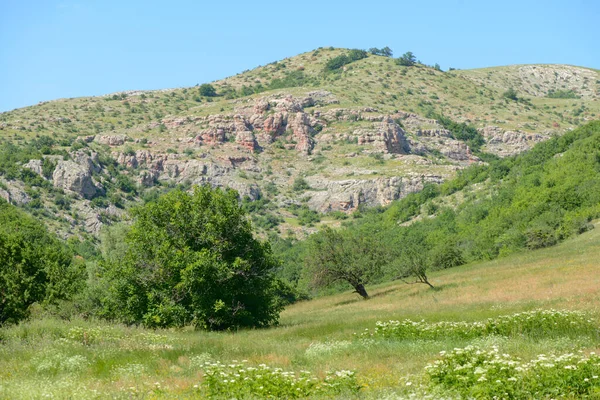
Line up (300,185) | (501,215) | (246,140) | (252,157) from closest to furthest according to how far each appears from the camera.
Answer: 1. (501,215)
2. (300,185)
3. (252,157)
4. (246,140)

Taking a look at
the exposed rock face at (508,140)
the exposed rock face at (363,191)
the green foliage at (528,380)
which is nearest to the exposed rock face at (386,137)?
the exposed rock face at (363,191)

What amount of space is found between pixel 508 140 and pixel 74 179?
13338cm

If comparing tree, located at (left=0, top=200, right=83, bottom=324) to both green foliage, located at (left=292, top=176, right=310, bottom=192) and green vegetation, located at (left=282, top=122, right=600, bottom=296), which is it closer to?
green vegetation, located at (left=282, top=122, right=600, bottom=296)

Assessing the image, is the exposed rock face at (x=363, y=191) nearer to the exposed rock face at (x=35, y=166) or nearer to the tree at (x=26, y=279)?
the exposed rock face at (x=35, y=166)

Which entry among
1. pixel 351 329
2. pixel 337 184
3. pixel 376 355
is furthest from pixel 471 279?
pixel 337 184

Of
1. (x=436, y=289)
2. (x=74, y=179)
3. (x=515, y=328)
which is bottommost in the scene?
(x=436, y=289)

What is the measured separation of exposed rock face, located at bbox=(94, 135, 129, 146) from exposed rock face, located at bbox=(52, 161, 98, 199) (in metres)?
29.5

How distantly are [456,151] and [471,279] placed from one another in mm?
140531

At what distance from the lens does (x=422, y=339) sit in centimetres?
2066

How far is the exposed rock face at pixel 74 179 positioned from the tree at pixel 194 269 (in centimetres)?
11109

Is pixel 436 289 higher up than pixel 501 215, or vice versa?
pixel 501 215

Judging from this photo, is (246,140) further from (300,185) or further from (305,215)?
(305,215)

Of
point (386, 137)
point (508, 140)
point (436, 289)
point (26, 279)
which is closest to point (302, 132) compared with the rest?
point (386, 137)

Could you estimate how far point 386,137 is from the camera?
18038 centimetres
